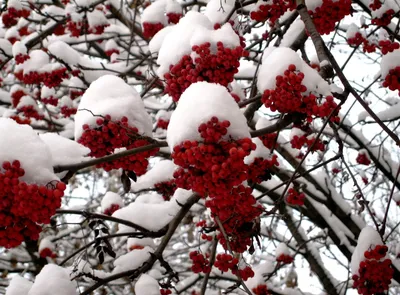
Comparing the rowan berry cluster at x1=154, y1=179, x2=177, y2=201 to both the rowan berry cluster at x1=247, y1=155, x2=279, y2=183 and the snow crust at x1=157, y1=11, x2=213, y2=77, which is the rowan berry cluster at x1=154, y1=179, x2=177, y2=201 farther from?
the snow crust at x1=157, y1=11, x2=213, y2=77

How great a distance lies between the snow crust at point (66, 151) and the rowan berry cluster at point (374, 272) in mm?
1857

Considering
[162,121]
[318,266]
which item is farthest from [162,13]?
[318,266]

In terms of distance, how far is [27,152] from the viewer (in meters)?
1.88

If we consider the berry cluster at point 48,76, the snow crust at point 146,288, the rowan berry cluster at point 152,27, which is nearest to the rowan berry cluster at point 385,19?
the rowan berry cluster at point 152,27

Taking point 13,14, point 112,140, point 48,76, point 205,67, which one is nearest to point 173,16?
point 48,76

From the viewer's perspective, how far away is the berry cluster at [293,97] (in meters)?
2.01

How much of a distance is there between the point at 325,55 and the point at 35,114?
4.45 m

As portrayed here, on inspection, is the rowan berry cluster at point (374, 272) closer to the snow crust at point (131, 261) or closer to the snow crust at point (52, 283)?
the snow crust at point (131, 261)

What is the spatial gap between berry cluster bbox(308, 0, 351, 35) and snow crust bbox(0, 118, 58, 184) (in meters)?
2.06

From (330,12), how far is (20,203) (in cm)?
234

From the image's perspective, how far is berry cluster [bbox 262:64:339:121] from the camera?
2.01 m

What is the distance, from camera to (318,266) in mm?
5828

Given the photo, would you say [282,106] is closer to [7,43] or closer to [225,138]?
[225,138]

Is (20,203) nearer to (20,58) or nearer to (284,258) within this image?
(20,58)
